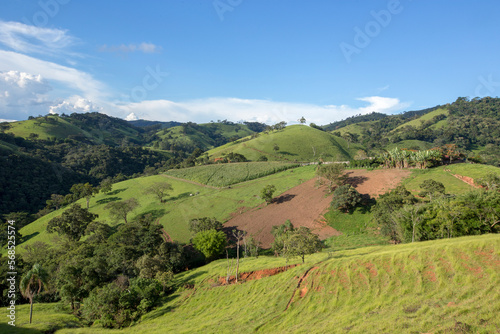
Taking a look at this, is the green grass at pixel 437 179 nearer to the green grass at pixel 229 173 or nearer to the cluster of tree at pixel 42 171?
the green grass at pixel 229 173

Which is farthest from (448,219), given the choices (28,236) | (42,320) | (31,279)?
(28,236)

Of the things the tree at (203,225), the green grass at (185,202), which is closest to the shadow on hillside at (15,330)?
the tree at (203,225)

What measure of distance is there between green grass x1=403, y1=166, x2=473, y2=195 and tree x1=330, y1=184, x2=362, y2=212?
13.5 metres

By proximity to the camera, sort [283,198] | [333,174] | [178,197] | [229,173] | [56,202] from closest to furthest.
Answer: [333,174] → [283,198] → [178,197] → [229,173] → [56,202]

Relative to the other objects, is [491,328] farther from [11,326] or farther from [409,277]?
[11,326]

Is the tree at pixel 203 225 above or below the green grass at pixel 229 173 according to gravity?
below

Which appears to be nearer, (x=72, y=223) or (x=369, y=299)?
(x=369, y=299)

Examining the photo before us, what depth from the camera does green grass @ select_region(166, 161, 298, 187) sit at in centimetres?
9887

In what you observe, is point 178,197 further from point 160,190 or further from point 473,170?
point 473,170

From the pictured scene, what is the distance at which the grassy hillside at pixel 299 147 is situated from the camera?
142000mm

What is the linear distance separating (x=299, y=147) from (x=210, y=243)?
111887 mm

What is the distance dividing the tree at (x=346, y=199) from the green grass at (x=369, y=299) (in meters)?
34.0

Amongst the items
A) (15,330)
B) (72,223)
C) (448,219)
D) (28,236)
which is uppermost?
(448,219)

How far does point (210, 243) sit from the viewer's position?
5125 cm
